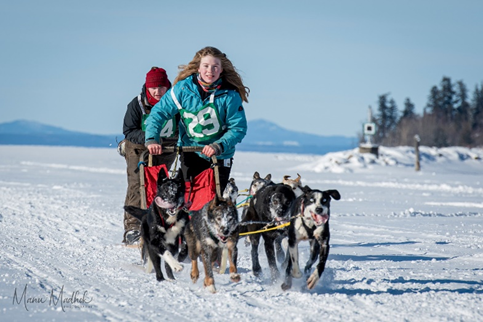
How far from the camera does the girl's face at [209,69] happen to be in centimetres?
577

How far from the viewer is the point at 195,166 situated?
6152 mm

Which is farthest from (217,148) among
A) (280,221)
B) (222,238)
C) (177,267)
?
(177,267)

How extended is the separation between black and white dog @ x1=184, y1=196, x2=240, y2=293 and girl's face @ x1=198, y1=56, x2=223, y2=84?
128 centimetres

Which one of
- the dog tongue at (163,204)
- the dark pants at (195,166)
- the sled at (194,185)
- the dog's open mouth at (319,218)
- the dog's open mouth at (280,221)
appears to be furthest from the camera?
the dark pants at (195,166)

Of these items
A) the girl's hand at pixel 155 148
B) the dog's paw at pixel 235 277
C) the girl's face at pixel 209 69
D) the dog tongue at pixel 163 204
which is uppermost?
the girl's face at pixel 209 69

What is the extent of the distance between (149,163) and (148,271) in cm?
111

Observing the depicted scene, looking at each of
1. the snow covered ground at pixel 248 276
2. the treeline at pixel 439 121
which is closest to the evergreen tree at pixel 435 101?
the treeline at pixel 439 121

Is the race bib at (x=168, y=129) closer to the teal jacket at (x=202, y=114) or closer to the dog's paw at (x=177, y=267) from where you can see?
the teal jacket at (x=202, y=114)

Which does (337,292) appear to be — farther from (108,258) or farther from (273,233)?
(108,258)

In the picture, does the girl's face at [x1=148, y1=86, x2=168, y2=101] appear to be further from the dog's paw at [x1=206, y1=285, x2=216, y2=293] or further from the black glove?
the dog's paw at [x1=206, y1=285, x2=216, y2=293]

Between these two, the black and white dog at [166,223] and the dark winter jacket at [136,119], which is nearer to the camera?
the black and white dog at [166,223]

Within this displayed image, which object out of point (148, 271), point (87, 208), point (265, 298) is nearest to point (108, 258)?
point (148, 271)

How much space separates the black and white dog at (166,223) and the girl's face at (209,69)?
99cm

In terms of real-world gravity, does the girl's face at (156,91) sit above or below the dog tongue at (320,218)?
above
